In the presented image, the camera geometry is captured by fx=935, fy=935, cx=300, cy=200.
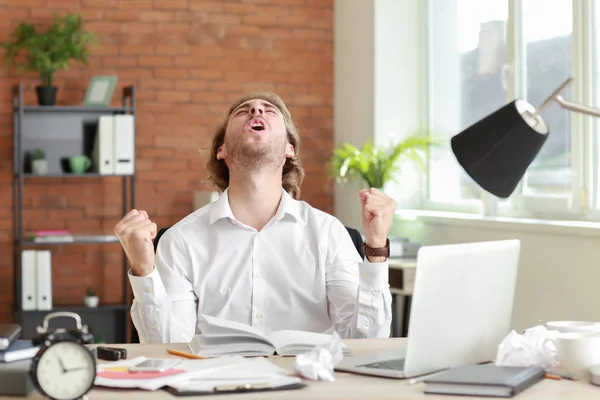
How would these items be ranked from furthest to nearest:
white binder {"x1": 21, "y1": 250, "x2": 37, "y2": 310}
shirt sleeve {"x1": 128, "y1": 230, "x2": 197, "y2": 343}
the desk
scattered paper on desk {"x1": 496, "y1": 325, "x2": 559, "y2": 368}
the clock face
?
white binder {"x1": 21, "y1": 250, "x2": 37, "y2": 310}, the desk, shirt sleeve {"x1": 128, "y1": 230, "x2": 197, "y2": 343}, scattered paper on desk {"x1": 496, "y1": 325, "x2": 559, "y2": 368}, the clock face

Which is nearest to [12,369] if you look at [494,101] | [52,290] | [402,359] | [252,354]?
[252,354]

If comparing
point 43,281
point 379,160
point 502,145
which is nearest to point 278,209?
point 502,145

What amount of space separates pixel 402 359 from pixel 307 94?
4.26 meters

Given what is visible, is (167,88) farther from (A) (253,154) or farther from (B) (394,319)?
(A) (253,154)

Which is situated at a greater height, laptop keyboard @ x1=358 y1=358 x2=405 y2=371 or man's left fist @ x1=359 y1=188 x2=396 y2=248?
man's left fist @ x1=359 y1=188 x2=396 y2=248

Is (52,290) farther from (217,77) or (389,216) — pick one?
(389,216)

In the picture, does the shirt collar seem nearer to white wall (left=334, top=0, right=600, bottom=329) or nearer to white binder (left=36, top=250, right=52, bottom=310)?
white wall (left=334, top=0, right=600, bottom=329)

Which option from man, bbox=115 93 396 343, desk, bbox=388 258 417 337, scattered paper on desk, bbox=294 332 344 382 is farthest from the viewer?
desk, bbox=388 258 417 337

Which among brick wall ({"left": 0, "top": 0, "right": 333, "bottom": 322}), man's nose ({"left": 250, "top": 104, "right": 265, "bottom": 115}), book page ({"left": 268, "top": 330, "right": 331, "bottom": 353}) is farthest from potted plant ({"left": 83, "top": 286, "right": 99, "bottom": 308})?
book page ({"left": 268, "top": 330, "right": 331, "bottom": 353})

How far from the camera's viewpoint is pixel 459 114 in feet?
17.3

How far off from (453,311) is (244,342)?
51 centimetres

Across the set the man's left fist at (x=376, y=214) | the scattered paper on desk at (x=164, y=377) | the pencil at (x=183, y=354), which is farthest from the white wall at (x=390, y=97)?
the scattered paper on desk at (x=164, y=377)

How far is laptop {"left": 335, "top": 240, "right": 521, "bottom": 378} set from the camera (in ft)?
5.61

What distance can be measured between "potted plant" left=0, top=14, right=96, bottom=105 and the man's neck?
2.92m
